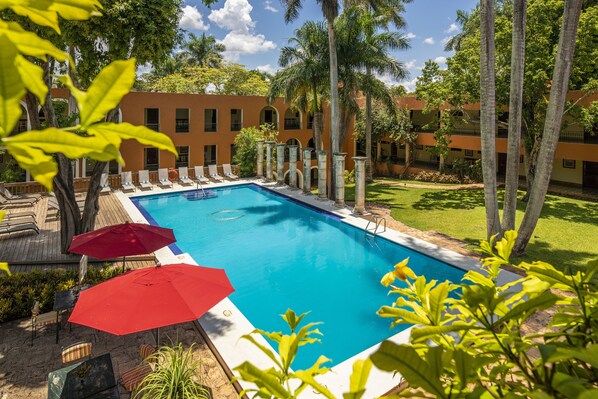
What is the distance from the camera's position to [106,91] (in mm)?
992

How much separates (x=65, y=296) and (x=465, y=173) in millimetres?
29890

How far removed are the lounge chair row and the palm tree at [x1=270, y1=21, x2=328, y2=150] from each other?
7.25 m

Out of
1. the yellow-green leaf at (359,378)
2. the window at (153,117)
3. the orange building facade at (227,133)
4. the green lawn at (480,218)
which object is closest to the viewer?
the yellow-green leaf at (359,378)

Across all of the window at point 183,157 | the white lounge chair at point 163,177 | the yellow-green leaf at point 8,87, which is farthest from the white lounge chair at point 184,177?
the yellow-green leaf at point 8,87

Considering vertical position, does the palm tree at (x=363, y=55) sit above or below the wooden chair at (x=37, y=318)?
above

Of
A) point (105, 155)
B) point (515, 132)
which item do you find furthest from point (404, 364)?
point (515, 132)

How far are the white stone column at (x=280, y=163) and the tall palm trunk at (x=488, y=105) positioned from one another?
14.9 meters

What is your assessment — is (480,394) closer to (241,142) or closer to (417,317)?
(417,317)

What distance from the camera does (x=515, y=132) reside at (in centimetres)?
1234

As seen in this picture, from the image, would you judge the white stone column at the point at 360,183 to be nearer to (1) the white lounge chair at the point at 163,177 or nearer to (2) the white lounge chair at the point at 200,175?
(2) the white lounge chair at the point at 200,175

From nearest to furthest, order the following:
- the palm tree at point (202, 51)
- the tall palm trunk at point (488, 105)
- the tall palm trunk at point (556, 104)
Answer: the tall palm trunk at point (556, 104) → the tall palm trunk at point (488, 105) → the palm tree at point (202, 51)

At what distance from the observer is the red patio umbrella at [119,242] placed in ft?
29.9

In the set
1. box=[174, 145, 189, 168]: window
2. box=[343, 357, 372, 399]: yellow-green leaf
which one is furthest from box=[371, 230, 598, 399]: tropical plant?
box=[174, 145, 189, 168]: window

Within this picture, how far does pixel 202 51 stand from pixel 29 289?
49173mm
